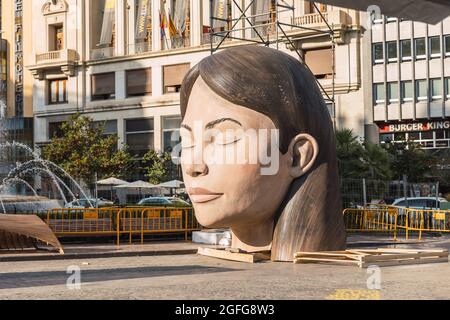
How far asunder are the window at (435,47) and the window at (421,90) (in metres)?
1.79

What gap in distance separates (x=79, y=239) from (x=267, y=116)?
8.61 m

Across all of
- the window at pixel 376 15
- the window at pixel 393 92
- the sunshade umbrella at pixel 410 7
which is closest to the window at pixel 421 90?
the window at pixel 393 92

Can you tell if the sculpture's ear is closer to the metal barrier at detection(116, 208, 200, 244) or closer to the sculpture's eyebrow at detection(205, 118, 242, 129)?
the sculpture's eyebrow at detection(205, 118, 242, 129)

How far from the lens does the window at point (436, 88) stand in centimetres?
4981

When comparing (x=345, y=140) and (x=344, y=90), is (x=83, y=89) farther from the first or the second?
(x=345, y=140)

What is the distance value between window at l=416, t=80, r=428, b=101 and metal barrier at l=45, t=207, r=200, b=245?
3282cm

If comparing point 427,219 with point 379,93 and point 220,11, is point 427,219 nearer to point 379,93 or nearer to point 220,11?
point 379,93

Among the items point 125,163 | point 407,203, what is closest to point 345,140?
point 407,203

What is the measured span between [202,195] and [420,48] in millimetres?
40751

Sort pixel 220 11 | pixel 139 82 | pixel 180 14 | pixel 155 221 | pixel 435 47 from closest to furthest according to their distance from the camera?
pixel 155 221 → pixel 435 47 → pixel 220 11 → pixel 180 14 → pixel 139 82

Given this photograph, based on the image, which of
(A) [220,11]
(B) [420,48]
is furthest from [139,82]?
(B) [420,48]

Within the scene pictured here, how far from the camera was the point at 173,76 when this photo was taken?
186 feet

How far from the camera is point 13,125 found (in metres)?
66.4

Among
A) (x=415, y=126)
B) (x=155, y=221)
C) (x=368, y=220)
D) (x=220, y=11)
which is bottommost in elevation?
(x=368, y=220)
